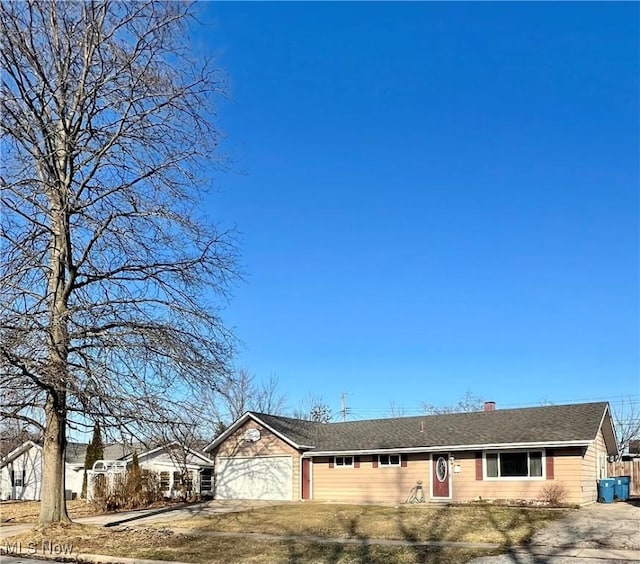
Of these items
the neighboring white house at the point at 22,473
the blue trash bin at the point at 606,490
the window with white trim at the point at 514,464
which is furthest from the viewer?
the neighboring white house at the point at 22,473

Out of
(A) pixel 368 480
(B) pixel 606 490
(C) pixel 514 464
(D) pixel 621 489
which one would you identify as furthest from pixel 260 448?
(D) pixel 621 489

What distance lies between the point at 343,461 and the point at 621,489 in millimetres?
10614

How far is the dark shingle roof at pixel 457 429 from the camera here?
23719mm

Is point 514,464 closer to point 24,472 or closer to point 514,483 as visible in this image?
point 514,483

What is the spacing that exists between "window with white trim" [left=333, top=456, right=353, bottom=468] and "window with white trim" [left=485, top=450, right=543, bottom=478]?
5.99 metres

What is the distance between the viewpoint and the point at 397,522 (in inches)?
723

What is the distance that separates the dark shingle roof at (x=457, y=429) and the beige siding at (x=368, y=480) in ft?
2.45

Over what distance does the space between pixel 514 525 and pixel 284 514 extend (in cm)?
782

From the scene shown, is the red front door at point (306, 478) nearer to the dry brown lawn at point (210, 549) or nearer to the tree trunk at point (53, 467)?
the dry brown lawn at point (210, 549)

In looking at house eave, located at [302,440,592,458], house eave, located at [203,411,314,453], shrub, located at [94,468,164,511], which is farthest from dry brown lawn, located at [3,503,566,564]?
house eave, located at [203,411,314,453]

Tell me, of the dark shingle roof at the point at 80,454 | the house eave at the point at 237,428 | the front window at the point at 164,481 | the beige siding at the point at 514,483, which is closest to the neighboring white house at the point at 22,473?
the dark shingle roof at the point at 80,454

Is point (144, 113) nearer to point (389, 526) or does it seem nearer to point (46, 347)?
point (46, 347)

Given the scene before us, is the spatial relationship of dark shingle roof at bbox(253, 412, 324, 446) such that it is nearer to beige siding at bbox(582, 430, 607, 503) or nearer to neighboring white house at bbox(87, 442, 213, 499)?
neighboring white house at bbox(87, 442, 213, 499)

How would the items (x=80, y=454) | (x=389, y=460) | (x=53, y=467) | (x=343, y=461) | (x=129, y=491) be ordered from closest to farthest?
(x=53, y=467) < (x=389, y=460) < (x=129, y=491) < (x=343, y=461) < (x=80, y=454)
